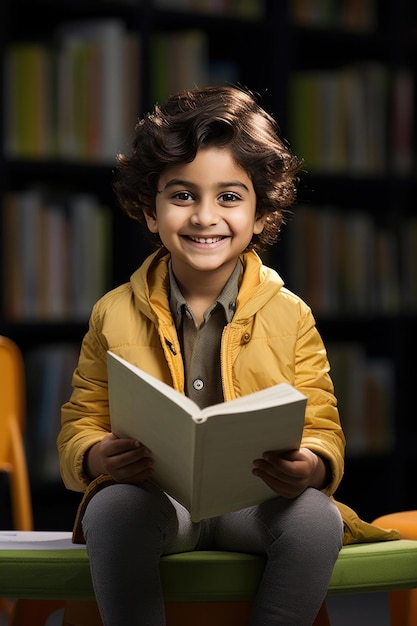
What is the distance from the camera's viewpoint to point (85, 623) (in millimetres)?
1562

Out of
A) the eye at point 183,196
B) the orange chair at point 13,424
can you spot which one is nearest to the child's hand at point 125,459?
the eye at point 183,196

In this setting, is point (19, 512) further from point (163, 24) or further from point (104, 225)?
point (163, 24)

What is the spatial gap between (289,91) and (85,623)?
193 centimetres

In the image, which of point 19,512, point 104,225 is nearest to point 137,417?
point 19,512

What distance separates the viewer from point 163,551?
1.45 metres

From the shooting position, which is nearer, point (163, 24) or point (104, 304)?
point (104, 304)

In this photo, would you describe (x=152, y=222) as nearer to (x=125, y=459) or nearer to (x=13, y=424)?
(x=125, y=459)

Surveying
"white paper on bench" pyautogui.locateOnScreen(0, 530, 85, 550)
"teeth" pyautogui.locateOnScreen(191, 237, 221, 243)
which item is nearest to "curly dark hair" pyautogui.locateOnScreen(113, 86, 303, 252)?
"teeth" pyautogui.locateOnScreen(191, 237, 221, 243)

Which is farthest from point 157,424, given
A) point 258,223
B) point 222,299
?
point 258,223

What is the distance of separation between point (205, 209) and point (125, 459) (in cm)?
35

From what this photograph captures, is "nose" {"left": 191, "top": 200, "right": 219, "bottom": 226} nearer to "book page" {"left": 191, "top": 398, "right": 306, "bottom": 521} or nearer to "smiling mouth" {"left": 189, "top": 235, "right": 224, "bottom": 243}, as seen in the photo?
"smiling mouth" {"left": 189, "top": 235, "right": 224, "bottom": 243}

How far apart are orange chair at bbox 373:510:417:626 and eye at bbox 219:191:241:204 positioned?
0.55m

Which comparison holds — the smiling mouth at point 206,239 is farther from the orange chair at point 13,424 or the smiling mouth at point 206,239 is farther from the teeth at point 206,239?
the orange chair at point 13,424

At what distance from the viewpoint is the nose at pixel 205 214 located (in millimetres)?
1519
